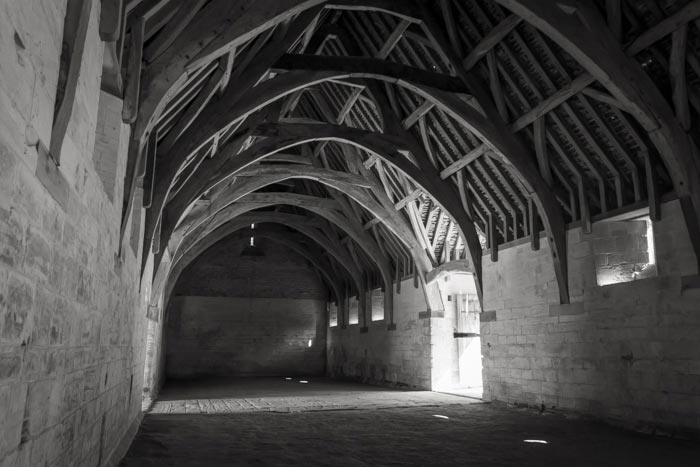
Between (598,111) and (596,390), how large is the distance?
352 cm

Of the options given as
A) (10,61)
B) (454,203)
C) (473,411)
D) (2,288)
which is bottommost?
(473,411)

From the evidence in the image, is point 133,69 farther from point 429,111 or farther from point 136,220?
point 429,111

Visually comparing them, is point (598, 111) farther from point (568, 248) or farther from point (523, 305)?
point (523, 305)

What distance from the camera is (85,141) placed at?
272cm

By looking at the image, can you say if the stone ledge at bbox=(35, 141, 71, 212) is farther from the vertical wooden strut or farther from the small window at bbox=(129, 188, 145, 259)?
the small window at bbox=(129, 188, 145, 259)

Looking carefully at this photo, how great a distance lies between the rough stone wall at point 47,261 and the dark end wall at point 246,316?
47.2 ft

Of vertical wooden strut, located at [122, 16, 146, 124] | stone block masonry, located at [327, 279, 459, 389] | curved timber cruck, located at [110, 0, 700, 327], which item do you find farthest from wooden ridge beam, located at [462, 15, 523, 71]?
stone block masonry, located at [327, 279, 459, 389]

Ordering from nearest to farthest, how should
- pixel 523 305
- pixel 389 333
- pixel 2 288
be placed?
pixel 2 288, pixel 523 305, pixel 389 333

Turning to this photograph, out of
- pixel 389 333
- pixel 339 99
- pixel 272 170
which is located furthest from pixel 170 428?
pixel 389 333

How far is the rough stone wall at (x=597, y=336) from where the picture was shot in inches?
227

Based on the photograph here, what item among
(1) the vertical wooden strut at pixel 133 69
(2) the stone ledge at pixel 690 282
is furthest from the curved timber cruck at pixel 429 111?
(2) the stone ledge at pixel 690 282

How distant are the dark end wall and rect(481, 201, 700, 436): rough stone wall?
10.2 meters

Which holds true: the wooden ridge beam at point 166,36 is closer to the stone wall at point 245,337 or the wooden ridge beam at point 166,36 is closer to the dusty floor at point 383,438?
the dusty floor at point 383,438

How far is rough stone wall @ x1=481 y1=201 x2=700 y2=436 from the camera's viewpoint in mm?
5770
